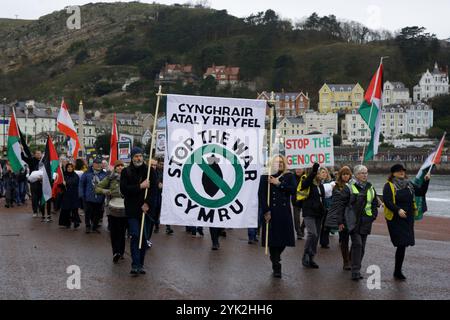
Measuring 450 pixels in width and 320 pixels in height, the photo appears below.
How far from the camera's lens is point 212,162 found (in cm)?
1001

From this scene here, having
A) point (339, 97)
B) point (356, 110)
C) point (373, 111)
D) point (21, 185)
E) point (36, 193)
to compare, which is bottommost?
point (21, 185)

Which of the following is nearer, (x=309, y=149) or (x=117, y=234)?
(x=117, y=234)

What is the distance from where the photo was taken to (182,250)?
13.5 m

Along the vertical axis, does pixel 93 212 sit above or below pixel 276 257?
below

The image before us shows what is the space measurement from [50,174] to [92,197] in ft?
7.84

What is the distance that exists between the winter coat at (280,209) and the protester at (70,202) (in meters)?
8.03

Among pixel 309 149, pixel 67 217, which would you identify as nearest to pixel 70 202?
pixel 67 217

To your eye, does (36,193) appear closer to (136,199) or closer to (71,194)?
(71,194)

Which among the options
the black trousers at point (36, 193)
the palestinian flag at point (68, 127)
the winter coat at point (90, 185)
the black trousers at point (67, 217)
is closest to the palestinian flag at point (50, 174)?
the black trousers at point (67, 217)

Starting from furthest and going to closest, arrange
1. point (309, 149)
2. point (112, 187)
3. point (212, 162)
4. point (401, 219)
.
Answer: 1. point (309, 149)
2. point (112, 187)
3. point (401, 219)
4. point (212, 162)

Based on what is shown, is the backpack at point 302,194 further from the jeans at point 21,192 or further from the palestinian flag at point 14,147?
the jeans at point 21,192

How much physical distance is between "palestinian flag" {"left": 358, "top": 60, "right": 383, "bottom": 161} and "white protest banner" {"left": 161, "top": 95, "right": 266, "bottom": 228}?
377 cm

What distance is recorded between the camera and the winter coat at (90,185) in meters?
16.3
